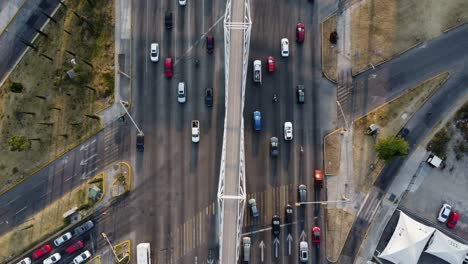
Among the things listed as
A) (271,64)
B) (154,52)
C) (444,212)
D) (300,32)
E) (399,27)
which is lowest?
(444,212)

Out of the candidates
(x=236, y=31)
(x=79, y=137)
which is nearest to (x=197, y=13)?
(x=236, y=31)

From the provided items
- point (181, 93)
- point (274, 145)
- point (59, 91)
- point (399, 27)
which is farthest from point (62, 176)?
point (399, 27)

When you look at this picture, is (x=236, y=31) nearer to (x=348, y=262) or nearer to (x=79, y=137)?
(x=79, y=137)

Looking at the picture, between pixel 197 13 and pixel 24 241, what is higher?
pixel 197 13

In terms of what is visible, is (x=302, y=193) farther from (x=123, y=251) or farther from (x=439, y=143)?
(x=123, y=251)

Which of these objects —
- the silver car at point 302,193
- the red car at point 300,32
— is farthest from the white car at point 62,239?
the red car at point 300,32

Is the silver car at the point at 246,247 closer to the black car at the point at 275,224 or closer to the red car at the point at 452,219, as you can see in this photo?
the black car at the point at 275,224
